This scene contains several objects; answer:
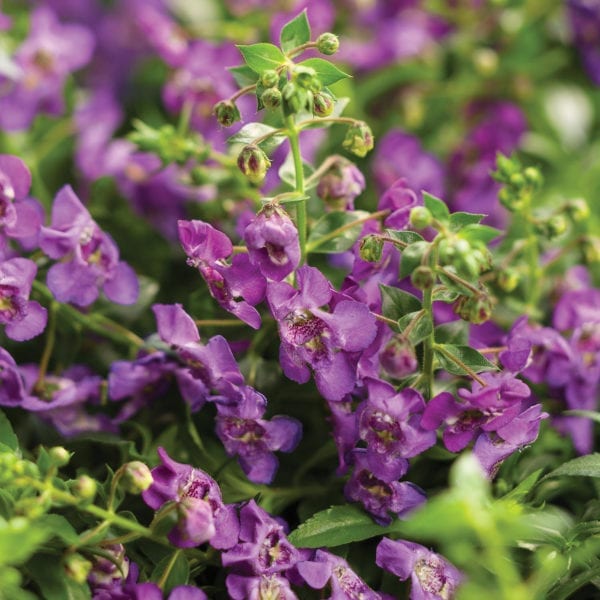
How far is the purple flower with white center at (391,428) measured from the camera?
0.80m

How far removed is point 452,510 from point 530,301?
0.56 metres

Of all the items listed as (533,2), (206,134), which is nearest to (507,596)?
(206,134)

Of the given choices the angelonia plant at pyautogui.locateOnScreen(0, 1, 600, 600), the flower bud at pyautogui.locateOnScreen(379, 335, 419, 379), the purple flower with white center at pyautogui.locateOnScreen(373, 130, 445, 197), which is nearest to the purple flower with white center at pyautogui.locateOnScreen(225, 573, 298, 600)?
the angelonia plant at pyautogui.locateOnScreen(0, 1, 600, 600)

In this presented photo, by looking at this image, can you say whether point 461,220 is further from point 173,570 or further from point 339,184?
point 173,570

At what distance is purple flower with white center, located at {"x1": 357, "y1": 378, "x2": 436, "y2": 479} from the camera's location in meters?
0.80

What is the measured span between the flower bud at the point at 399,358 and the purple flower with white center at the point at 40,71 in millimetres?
775

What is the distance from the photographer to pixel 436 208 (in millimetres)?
797

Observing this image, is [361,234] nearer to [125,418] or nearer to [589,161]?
[125,418]

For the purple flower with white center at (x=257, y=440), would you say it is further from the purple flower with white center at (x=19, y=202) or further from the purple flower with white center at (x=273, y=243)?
the purple flower with white center at (x=19, y=202)

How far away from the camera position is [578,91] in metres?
1.72

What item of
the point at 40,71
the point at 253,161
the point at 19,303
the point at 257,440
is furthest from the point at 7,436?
the point at 40,71

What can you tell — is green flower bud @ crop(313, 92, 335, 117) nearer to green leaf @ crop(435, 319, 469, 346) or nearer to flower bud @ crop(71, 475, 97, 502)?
green leaf @ crop(435, 319, 469, 346)

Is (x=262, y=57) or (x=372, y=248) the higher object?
(x=262, y=57)

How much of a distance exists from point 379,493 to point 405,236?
24cm
